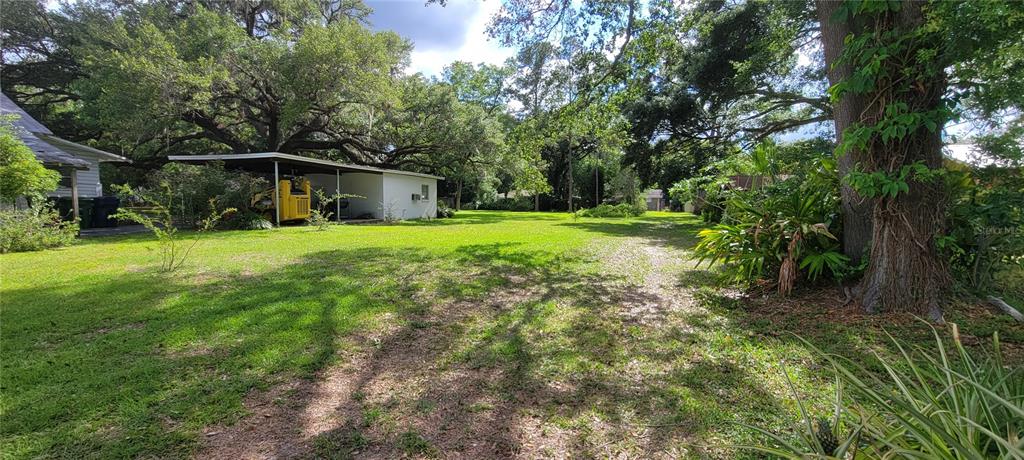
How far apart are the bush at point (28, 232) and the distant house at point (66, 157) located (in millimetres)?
2843

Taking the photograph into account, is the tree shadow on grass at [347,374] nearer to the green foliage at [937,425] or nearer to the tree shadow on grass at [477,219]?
the green foliage at [937,425]

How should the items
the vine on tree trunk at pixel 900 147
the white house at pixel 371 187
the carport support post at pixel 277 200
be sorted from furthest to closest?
the white house at pixel 371 187
the carport support post at pixel 277 200
the vine on tree trunk at pixel 900 147

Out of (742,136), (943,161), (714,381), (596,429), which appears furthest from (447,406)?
(742,136)

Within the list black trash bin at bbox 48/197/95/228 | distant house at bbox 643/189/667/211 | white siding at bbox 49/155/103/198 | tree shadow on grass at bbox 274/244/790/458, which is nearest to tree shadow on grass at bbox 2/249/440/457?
tree shadow on grass at bbox 274/244/790/458

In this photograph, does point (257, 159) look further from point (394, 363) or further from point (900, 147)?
point (900, 147)

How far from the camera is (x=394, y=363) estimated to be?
2980 millimetres

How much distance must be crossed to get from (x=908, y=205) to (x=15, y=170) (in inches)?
518

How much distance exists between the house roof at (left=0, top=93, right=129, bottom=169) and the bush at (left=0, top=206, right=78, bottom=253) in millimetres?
2889

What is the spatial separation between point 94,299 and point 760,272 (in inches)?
283

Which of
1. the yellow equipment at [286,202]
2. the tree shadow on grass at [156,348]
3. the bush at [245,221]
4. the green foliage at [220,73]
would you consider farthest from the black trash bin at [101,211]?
the tree shadow on grass at [156,348]

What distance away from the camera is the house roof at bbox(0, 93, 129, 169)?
34.4ft

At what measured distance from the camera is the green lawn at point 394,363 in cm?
206

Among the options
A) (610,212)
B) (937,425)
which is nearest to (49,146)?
(937,425)

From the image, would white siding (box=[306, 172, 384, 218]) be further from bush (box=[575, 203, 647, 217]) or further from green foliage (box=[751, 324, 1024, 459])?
green foliage (box=[751, 324, 1024, 459])
